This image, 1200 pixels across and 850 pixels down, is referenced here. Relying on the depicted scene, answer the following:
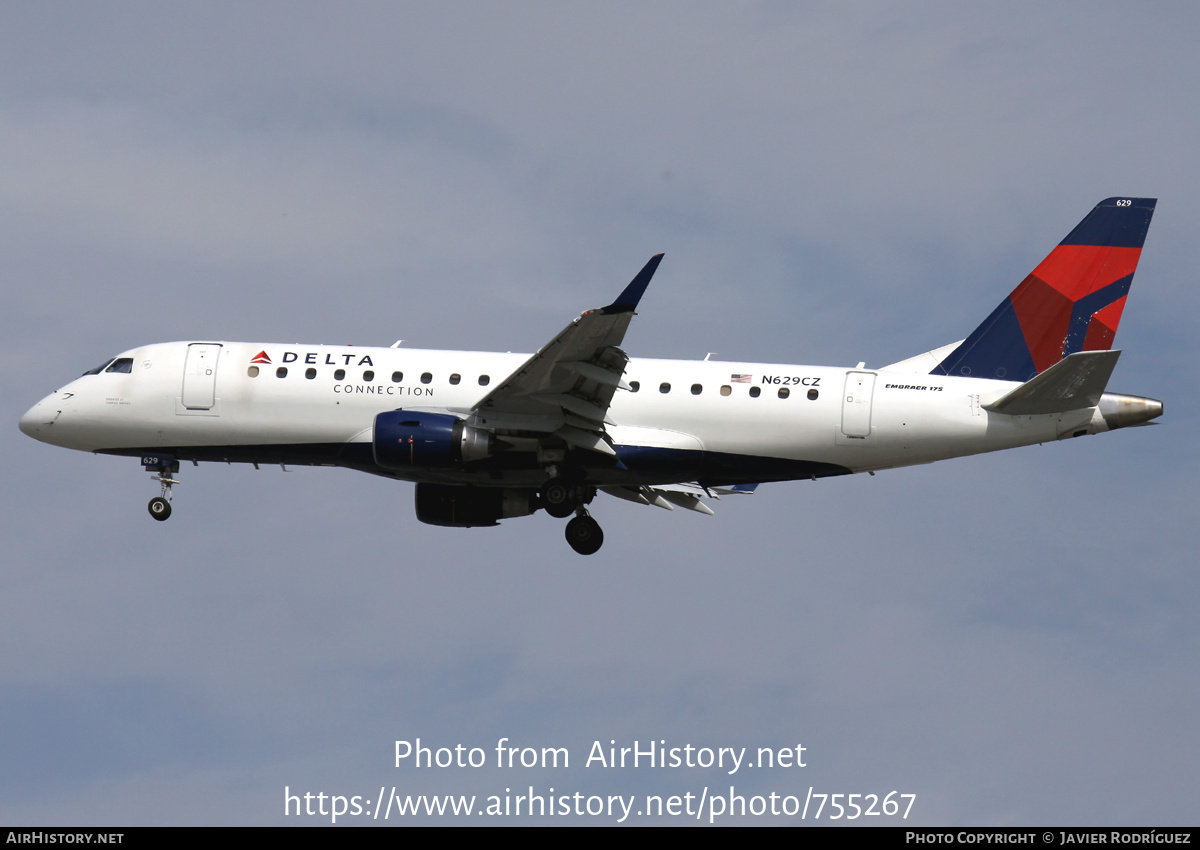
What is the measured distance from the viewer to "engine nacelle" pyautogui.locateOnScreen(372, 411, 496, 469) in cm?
3669

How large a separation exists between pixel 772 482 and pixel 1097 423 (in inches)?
333

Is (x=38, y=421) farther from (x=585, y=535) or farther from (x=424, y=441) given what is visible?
(x=585, y=535)

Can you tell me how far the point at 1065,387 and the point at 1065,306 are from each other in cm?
481

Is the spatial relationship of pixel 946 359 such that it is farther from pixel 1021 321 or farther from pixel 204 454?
pixel 204 454

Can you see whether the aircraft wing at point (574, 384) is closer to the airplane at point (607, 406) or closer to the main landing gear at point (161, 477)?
the airplane at point (607, 406)

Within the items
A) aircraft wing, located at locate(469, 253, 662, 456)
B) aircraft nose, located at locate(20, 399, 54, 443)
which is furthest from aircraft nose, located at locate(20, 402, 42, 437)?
aircraft wing, located at locate(469, 253, 662, 456)

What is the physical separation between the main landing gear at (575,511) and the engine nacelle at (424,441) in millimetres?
2496

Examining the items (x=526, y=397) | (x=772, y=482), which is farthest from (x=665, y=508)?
(x=526, y=397)

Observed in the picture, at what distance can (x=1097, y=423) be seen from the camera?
1446 inches

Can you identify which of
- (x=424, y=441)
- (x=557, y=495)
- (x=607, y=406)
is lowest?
(x=557, y=495)

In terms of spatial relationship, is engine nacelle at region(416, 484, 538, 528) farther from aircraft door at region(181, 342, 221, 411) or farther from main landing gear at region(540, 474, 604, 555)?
aircraft door at region(181, 342, 221, 411)

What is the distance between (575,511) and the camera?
133ft

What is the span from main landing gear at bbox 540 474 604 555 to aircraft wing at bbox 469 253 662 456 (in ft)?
4.95

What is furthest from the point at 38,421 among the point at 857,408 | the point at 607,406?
the point at 857,408
